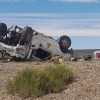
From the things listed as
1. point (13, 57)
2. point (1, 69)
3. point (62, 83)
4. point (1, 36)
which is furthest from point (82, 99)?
point (1, 36)

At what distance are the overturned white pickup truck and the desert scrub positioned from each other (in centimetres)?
1187

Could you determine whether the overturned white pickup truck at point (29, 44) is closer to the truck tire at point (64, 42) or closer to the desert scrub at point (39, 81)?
the truck tire at point (64, 42)

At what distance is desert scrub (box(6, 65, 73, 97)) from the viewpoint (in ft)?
49.9

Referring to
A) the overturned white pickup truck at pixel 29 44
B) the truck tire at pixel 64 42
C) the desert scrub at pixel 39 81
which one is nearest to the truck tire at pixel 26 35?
the overturned white pickup truck at pixel 29 44

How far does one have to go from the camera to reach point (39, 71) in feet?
52.2

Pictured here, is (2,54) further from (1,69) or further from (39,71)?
(39,71)

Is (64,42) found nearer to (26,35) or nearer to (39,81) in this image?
(26,35)

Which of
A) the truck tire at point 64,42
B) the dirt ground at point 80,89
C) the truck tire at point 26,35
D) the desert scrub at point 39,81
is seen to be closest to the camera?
the dirt ground at point 80,89

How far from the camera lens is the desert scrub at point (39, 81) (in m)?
15.2

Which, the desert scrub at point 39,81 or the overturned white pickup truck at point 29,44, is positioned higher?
A: the overturned white pickup truck at point 29,44

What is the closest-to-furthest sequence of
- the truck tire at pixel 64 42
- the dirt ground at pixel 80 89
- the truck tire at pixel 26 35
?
the dirt ground at pixel 80 89
the truck tire at pixel 26 35
the truck tire at pixel 64 42

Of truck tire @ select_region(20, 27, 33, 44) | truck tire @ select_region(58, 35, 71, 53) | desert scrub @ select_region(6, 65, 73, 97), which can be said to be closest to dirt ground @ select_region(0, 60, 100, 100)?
desert scrub @ select_region(6, 65, 73, 97)

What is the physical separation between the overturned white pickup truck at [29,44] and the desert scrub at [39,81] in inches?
467

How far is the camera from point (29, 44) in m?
28.2
